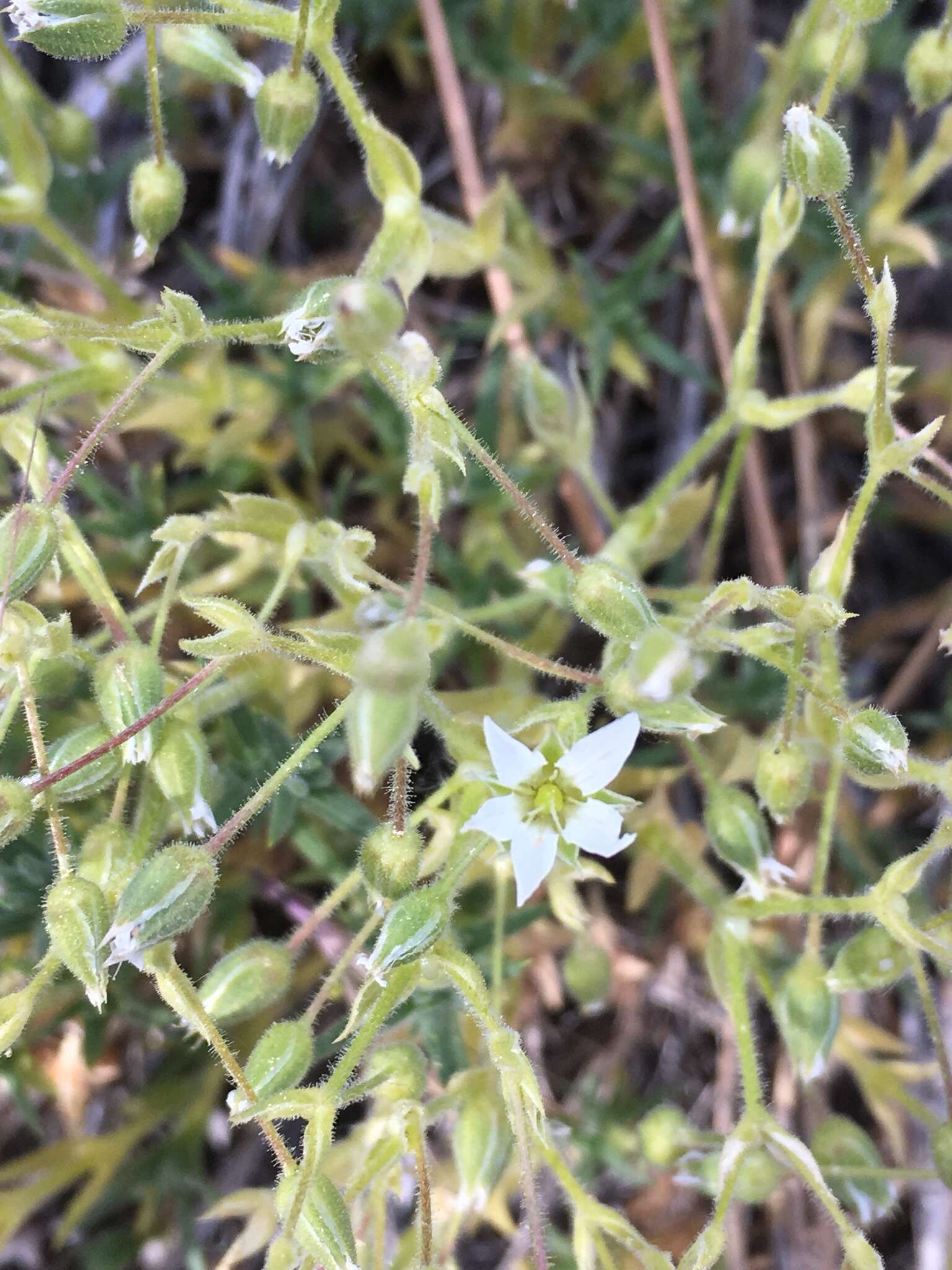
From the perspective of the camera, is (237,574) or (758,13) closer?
(237,574)

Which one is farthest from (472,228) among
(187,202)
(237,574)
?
(187,202)

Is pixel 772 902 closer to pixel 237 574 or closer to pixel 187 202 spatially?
pixel 237 574

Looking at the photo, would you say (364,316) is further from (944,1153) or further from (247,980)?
(944,1153)

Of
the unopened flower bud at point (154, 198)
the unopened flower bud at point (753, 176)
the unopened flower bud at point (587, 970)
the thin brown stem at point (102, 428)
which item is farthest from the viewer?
the unopened flower bud at point (753, 176)

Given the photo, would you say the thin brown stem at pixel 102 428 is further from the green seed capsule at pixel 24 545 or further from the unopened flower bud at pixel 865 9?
the unopened flower bud at pixel 865 9

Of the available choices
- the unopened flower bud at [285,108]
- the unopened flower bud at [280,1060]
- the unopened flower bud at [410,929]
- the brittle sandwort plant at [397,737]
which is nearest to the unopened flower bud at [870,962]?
the brittle sandwort plant at [397,737]

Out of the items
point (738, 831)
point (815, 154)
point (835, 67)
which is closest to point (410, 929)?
point (738, 831)
